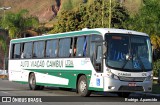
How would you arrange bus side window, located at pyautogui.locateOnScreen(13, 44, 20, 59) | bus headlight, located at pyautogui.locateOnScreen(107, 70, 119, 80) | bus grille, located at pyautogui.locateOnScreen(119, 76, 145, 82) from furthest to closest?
bus side window, located at pyautogui.locateOnScreen(13, 44, 20, 59) < bus grille, located at pyautogui.locateOnScreen(119, 76, 145, 82) < bus headlight, located at pyautogui.locateOnScreen(107, 70, 119, 80)

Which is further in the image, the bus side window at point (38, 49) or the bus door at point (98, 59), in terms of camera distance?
the bus side window at point (38, 49)

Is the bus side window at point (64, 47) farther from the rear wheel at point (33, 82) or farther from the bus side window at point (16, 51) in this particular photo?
the bus side window at point (16, 51)

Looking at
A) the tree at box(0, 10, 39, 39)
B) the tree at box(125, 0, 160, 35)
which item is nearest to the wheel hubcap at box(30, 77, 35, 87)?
the tree at box(125, 0, 160, 35)

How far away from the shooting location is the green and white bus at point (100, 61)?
62.9ft

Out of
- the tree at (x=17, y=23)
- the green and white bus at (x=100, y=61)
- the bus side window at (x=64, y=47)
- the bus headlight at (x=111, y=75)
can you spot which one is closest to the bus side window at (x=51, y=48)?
the green and white bus at (x=100, y=61)

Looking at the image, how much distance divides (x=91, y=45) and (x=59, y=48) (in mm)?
3232

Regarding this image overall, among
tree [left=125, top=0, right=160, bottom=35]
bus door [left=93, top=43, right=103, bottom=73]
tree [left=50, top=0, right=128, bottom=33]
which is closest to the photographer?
bus door [left=93, top=43, right=103, bottom=73]

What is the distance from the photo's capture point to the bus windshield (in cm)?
1925

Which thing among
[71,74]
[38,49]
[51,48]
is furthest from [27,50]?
[71,74]

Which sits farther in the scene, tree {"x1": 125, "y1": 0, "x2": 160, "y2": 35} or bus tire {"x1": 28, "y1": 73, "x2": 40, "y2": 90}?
tree {"x1": 125, "y1": 0, "x2": 160, "y2": 35}

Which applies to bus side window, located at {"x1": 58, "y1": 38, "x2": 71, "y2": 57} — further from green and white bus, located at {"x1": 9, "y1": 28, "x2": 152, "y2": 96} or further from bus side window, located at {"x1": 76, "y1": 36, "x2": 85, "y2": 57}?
bus side window, located at {"x1": 76, "y1": 36, "x2": 85, "y2": 57}

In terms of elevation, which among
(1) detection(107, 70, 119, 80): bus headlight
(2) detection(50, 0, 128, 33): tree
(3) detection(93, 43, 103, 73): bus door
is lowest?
(1) detection(107, 70, 119, 80): bus headlight

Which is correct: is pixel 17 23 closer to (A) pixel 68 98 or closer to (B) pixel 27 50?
(B) pixel 27 50

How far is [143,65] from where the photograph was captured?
19594 millimetres
